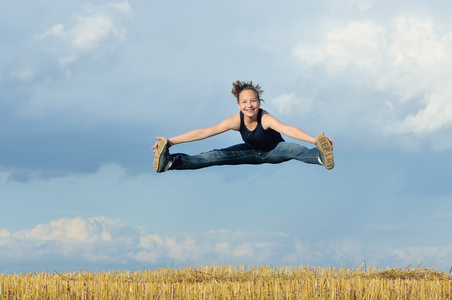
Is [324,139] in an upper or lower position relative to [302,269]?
upper

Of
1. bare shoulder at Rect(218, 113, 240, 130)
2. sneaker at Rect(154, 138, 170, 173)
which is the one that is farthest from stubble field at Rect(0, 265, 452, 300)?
bare shoulder at Rect(218, 113, 240, 130)

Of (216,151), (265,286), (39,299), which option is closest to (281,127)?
(216,151)

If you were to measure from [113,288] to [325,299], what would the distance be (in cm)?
288

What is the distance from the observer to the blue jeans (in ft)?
24.6

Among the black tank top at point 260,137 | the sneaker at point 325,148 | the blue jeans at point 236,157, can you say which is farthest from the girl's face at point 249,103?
the sneaker at point 325,148

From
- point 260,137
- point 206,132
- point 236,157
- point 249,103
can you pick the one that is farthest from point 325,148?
point 206,132

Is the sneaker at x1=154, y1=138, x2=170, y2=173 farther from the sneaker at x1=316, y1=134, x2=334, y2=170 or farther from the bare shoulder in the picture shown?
the sneaker at x1=316, y1=134, x2=334, y2=170

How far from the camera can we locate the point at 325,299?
6758 millimetres

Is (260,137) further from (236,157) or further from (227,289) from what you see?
(227,289)

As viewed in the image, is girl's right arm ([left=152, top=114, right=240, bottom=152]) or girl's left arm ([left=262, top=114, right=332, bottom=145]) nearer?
girl's left arm ([left=262, top=114, right=332, bottom=145])

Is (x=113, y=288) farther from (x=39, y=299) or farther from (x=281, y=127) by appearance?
(x=281, y=127)

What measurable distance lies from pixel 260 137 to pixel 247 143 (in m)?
0.31

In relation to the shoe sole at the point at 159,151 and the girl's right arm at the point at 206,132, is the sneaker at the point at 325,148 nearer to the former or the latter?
the girl's right arm at the point at 206,132

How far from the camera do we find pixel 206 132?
294 inches
